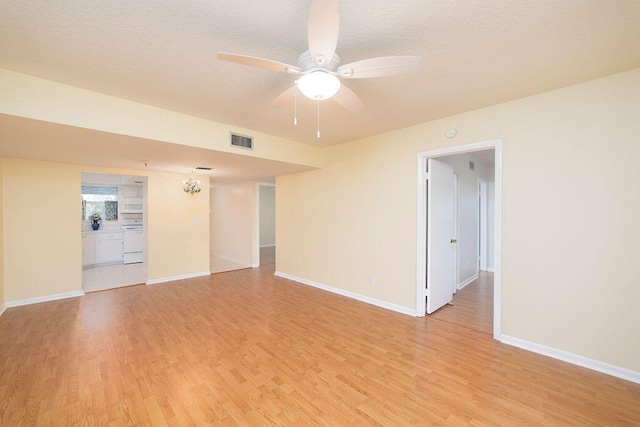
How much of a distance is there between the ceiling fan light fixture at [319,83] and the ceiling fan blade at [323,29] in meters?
0.07

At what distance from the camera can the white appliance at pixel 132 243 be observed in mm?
6585

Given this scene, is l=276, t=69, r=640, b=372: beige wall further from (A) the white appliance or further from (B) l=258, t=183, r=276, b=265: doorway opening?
(B) l=258, t=183, r=276, b=265: doorway opening

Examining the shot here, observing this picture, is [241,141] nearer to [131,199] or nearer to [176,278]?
[176,278]

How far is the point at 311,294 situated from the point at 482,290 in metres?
3.12

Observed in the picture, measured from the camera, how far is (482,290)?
14.7 feet

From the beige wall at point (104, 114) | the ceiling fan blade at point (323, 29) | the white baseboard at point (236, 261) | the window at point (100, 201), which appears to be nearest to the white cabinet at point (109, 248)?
the window at point (100, 201)

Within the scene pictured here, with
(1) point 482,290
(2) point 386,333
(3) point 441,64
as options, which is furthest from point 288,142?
(1) point 482,290

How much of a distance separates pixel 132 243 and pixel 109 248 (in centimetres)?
49

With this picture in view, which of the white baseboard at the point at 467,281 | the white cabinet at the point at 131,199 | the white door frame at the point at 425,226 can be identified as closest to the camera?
the white door frame at the point at 425,226

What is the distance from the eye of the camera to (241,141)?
132 inches

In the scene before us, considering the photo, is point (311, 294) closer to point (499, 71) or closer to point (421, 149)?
point (421, 149)

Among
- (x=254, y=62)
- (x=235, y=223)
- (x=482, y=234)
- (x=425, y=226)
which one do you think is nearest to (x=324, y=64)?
(x=254, y=62)

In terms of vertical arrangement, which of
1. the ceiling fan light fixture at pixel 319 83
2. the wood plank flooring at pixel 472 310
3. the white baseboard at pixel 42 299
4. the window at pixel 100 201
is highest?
the ceiling fan light fixture at pixel 319 83

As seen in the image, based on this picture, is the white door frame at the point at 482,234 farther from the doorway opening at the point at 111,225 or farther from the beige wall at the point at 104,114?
the doorway opening at the point at 111,225
